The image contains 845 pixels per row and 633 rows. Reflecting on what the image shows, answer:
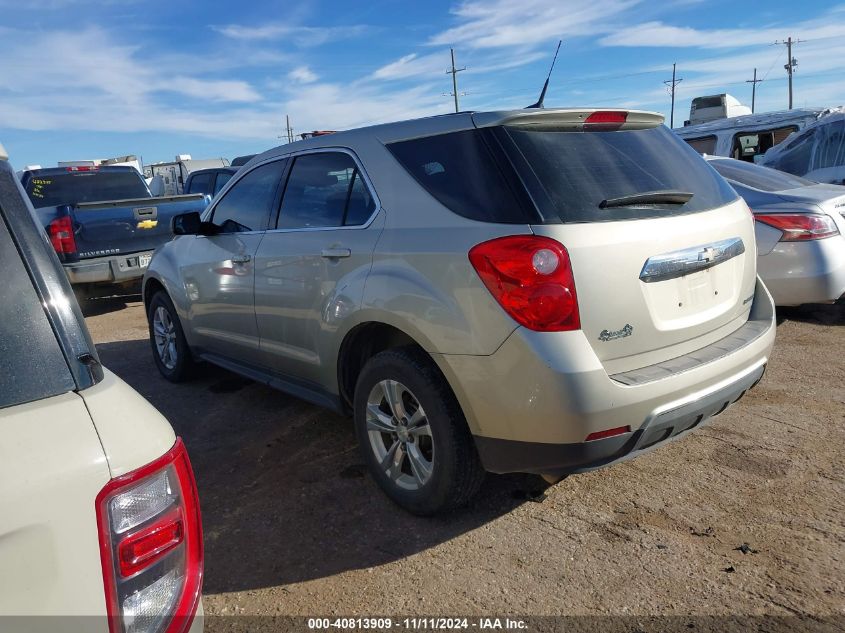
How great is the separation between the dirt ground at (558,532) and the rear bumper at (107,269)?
4.61 metres

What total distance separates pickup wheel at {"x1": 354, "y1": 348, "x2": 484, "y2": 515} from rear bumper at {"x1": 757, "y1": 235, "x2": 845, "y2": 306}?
3.77m

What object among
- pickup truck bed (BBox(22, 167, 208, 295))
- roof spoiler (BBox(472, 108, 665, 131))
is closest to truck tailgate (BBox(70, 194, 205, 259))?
pickup truck bed (BBox(22, 167, 208, 295))

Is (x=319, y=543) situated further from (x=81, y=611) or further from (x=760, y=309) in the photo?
(x=760, y=309)

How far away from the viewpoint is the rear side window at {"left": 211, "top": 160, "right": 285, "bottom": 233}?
404 centimetres

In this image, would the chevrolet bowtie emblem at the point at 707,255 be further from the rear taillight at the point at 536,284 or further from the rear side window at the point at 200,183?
the rear side window at the point at 200,183

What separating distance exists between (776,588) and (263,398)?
3505 mm

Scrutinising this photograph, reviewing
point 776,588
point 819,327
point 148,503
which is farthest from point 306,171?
point 819,327

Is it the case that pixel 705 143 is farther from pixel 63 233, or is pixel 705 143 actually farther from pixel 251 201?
pixel 251 201

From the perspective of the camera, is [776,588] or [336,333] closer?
[776,588]

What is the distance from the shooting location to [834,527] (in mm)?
2787

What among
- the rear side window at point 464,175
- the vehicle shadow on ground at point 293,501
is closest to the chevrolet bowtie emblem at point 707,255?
the rear side window at point 464,175

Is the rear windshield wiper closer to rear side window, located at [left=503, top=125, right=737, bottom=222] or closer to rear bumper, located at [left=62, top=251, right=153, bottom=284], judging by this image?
rear side window, located at [left=503, top=125, right=737, bottom=222]

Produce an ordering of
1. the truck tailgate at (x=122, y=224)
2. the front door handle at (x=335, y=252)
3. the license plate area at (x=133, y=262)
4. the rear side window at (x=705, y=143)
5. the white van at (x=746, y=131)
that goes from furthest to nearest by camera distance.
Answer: the rear side window at (x=705, y=143), the white van at (x=746, y=131), the license plate area at (x=133, y=262), the truck tailgate at (x=122, y=224), the front door handle at (x=335, y=252)

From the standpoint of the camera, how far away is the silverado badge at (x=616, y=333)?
2.48 m
